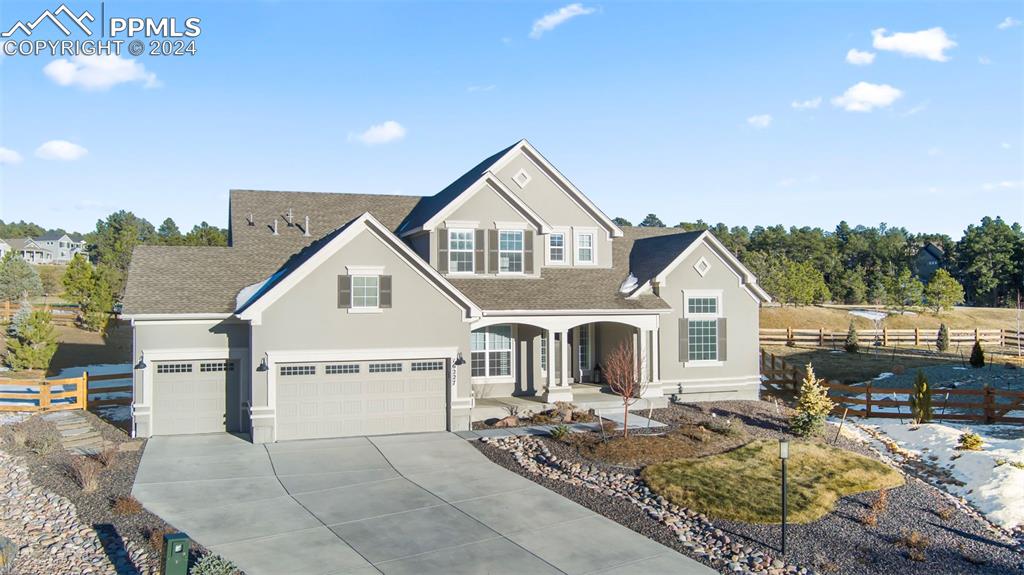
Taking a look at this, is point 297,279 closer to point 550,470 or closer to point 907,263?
point 550,470

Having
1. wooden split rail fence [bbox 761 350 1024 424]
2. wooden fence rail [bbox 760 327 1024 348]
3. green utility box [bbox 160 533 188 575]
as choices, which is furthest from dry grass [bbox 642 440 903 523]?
wooden fence rail [bbox 760 327 1024 348]

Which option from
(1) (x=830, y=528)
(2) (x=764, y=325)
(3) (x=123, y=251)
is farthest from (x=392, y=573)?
(3) (x=123, y=251)

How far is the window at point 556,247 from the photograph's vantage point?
24.2 m

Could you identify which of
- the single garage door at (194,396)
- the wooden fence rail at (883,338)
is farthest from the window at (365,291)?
the wooden fence rail at (883,338)

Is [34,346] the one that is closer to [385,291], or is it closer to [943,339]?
[385,291]

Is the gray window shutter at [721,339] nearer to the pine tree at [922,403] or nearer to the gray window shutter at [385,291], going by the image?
the pine tree at [922,403]

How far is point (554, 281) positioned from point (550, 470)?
8.83 meters

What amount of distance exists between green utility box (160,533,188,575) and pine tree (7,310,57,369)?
75.6 ft

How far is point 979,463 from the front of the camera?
52.0 ft

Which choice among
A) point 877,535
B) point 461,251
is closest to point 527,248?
point 461,251

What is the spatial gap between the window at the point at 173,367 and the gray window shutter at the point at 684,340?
14793 mm

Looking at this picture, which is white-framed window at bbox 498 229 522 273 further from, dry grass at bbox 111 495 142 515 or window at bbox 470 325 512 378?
dry grass at bbox 111 495 142 515

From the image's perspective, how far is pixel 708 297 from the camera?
24.2m

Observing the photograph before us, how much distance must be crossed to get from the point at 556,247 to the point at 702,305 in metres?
5.30
